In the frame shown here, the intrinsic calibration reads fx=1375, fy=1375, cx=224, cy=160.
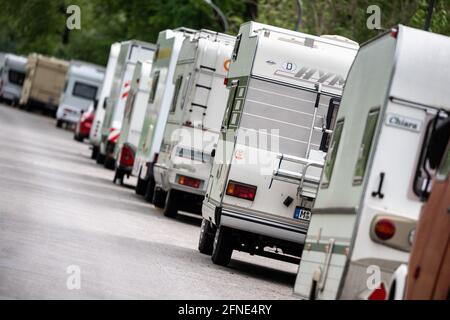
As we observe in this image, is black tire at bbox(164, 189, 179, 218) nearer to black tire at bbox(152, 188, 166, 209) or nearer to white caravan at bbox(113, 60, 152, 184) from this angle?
black tire at bbox(152, 188, 166, 209)

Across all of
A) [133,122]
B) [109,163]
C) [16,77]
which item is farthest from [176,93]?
[16,77]

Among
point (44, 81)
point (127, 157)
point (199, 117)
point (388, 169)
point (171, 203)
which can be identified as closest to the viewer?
point (388, 169)

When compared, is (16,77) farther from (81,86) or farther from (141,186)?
(141,186)

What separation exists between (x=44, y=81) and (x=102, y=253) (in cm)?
6276

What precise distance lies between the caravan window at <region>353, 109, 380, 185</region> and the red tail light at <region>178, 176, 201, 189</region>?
40.7 ft

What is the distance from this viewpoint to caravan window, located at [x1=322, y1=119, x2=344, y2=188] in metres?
12.9

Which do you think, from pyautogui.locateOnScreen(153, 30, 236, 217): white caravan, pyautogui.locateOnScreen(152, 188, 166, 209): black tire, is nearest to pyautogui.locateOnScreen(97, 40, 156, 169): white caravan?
pyautogui.locateOnScreen(152, 188, 166, 209): black tire

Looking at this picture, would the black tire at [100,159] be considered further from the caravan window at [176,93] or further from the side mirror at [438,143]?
the side mirror at [438,143]

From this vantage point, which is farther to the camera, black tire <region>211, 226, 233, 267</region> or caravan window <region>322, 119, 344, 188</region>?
black tire <region>211, 226, 233, 267</region>

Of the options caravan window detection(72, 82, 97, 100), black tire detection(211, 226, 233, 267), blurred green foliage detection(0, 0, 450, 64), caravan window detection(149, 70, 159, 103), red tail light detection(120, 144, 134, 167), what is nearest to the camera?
black tire detection(211, 226, 233, 267)

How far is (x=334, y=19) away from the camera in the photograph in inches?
1503

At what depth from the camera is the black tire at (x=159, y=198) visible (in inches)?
1078

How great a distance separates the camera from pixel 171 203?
25.0m
